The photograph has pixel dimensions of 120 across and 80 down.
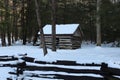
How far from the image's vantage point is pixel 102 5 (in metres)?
16.5

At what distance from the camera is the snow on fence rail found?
11.0 meters

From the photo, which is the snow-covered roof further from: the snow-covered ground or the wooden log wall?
the snow-covered ground

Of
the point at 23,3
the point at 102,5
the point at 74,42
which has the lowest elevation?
the point at 74,42

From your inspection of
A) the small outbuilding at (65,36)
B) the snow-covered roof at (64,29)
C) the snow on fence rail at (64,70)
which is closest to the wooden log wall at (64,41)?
the small outbuilding at (65,36)

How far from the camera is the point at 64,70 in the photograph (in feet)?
40.5

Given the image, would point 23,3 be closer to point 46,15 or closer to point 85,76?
point 46,15

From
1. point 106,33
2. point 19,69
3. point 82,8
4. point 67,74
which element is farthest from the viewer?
point 82,8

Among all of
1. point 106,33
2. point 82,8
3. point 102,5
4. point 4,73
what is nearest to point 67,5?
point 82,8

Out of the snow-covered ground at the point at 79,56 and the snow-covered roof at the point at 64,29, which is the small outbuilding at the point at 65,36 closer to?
the snow-covered roof at the point at 64,29

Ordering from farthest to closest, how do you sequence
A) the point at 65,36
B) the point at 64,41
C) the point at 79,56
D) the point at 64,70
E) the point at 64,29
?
the point at 64,29 < the point at 64,41 < the point at 65,36 < the point at 79,56 < the point at 64,70

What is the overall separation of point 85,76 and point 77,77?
0.36 metres

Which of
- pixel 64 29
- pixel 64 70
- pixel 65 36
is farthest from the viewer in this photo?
pixel 64 29

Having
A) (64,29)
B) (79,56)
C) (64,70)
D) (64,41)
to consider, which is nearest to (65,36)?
(64,41)

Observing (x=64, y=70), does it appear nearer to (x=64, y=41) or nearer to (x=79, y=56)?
(x=79, y=56)
